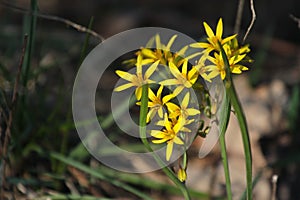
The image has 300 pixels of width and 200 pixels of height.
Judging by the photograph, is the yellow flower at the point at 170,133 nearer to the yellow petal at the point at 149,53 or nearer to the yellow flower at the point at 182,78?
the yellow flower at the point at 182,78

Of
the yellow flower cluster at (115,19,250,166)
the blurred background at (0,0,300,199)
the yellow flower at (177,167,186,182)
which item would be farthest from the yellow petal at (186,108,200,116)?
the blurred background at (0,0,300,199)

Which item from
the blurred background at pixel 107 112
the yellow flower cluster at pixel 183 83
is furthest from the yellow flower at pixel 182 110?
the blurred background at pixel 107 112

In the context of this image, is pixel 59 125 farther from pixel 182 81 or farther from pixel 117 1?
pixel 117 1

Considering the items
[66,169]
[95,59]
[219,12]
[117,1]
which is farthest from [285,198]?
[117,1]

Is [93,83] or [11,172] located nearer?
[11,172]

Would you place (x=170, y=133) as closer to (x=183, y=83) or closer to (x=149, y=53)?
(x=183, y=83)

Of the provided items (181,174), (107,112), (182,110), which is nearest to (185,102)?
(182,110)
